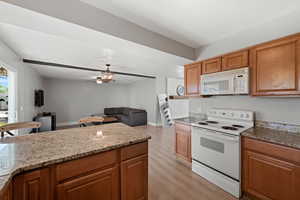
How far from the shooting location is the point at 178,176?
2238 millimetres

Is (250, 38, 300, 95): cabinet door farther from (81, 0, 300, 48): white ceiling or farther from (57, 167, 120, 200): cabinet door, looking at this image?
(57, 167, 120, 200): cabinet door

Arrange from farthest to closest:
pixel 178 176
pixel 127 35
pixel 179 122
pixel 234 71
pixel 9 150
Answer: pixel 179 122 → pixel 178 176 → pixel 234 71 → pixel 127 35 → pixel 9 150

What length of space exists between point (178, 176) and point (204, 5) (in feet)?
8.56

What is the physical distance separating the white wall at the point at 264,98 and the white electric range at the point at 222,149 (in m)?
0.16

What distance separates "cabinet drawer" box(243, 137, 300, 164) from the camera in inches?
52.1

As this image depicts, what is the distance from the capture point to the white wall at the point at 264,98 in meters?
1.74

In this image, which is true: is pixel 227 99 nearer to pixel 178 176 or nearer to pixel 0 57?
pixel 178 176

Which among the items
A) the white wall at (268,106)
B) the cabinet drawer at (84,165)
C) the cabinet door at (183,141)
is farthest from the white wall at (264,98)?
the cabinet drawer at (84,165)

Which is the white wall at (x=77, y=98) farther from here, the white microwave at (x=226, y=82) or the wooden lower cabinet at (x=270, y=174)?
the wooden lower cabinet at (x=270, y=174)

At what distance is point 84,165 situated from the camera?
3.64ft

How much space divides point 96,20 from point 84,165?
5.34 feet

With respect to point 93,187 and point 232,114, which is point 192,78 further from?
point 93,187

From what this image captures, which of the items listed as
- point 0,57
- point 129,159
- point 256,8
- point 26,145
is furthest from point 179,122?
point 0,57

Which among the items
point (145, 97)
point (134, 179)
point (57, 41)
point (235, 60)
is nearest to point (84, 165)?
point (134, 179)
